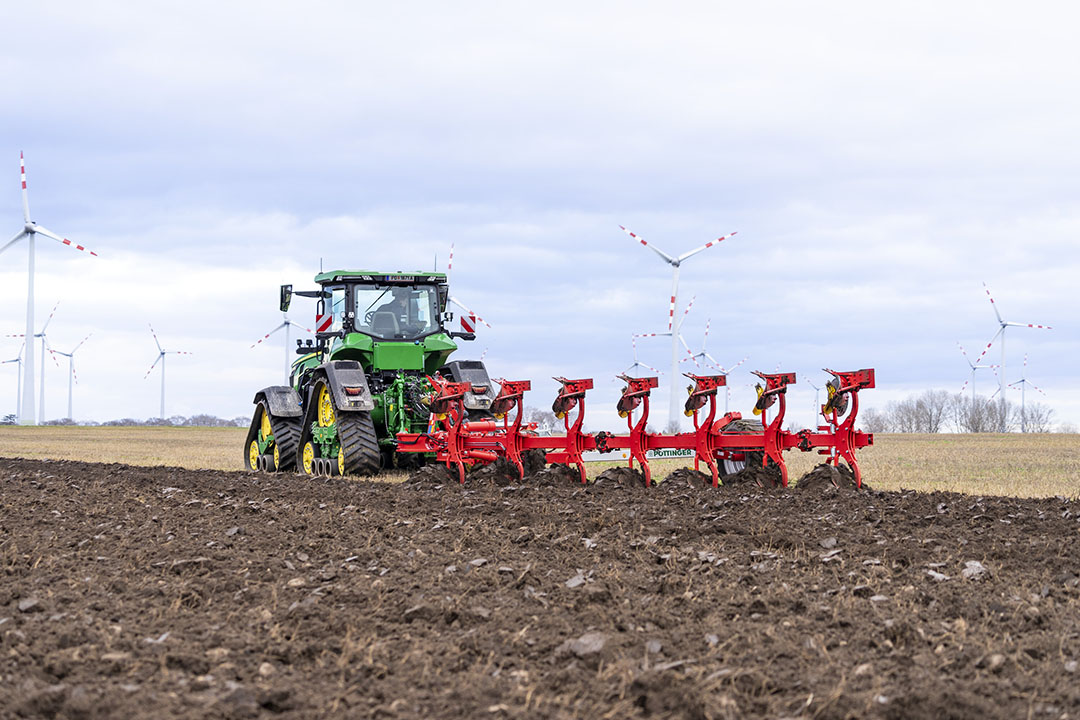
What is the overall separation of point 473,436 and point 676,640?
26.1 feet

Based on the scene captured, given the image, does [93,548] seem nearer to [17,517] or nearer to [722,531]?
[17,517]

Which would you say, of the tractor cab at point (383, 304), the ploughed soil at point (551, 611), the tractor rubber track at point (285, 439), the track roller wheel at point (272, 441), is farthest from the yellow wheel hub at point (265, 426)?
the ploughed soil at point (551, 611)

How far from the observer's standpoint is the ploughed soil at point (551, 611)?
461 cm

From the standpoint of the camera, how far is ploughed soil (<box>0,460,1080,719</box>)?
4.61m

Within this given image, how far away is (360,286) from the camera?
1591 cm

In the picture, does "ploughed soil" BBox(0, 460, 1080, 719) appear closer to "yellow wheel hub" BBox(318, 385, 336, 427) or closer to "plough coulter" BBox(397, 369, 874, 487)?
"plough coulter" BBox(397, 369, 874, 487)

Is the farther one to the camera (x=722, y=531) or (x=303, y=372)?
(x=303, y=372)

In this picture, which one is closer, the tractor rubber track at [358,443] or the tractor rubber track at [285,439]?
the tractor rubber track at [358,443]

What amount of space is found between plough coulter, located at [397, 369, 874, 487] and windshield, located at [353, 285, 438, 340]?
2.18m

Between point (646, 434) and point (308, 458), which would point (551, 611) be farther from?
point (308, 458)

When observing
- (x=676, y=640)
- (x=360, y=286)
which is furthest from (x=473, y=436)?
(x=676, y=640)

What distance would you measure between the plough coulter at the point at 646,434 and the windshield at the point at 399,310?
218cm

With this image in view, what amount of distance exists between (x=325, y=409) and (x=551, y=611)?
10.4m

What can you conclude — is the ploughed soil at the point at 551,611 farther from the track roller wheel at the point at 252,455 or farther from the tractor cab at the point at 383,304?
the track roller wheel at the point at 252,455
